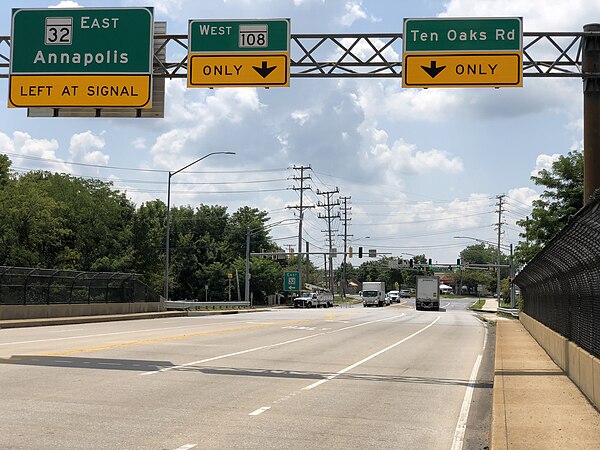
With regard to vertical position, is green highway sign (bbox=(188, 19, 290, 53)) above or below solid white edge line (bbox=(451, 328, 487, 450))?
above

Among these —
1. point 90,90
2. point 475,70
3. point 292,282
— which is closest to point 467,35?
point 475,70

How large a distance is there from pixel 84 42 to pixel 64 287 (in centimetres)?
2059

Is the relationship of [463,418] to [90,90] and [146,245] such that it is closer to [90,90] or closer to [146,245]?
[90,90]

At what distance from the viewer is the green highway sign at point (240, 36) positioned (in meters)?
18.3

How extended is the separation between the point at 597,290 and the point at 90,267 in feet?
236

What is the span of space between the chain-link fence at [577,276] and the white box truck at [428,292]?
62.7 metres

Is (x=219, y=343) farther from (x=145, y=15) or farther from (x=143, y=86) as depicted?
(x=145, y=15)

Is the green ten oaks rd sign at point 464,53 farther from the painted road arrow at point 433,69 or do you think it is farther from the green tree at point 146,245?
the green tree at point 146,245

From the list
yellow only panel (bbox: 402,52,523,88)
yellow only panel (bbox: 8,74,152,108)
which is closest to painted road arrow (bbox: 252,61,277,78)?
yellow only panel (bbox: 8,74,152,108)

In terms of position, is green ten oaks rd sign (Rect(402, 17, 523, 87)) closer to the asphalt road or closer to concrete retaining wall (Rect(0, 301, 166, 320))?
the asphalt road

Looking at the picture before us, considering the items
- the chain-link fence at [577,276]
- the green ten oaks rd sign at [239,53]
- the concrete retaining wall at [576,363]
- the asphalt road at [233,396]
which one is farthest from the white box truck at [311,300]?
the green ten oaks rd sign at [239,53]

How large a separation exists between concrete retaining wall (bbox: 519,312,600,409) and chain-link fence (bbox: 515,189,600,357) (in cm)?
16

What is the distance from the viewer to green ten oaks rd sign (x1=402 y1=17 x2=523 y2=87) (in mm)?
17484

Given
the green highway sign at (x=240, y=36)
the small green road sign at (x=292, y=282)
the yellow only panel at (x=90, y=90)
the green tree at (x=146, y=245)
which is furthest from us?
the small green road sign at (x=292, y=282)
